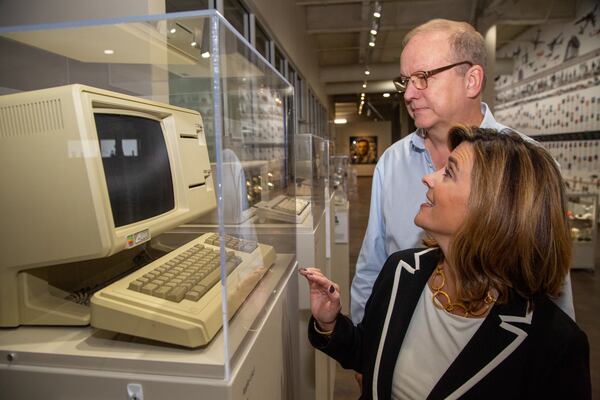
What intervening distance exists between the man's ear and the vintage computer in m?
0.93

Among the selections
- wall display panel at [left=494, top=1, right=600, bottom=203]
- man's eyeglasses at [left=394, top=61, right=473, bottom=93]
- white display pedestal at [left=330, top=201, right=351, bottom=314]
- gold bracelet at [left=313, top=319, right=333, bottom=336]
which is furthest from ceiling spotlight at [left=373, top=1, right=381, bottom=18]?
gold bracelet at [left=313, top=319, right=333, bottom=336]

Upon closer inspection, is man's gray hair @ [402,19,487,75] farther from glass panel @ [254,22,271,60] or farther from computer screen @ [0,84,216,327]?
glass panel @ [254,22,271,60]

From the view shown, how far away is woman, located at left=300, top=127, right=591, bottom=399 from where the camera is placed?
3.19 ft

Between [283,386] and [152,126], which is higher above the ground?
[152,126]

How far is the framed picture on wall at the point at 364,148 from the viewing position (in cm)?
2392

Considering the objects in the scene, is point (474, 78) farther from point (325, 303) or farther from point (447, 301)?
point (325, 303)

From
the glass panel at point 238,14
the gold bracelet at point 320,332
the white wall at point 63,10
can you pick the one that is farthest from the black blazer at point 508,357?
the glass panel at point 238,14

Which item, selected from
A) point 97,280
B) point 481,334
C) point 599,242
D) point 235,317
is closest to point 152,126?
point 97,280

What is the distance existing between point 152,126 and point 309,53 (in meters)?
8.89

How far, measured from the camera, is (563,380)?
3.03ft

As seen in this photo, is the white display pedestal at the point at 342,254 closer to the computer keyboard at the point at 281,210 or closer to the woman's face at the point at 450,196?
the computer keyboard at the point at 281,210

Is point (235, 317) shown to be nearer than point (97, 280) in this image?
Yes

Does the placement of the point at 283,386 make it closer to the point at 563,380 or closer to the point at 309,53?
the point at 563,380

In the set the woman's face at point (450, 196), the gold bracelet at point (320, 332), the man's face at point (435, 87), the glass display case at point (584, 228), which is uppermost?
the man's face at point (435, 87)
